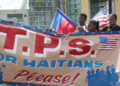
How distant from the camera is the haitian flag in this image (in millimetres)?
7593

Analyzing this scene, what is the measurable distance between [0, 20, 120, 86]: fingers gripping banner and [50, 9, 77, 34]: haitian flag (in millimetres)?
1277

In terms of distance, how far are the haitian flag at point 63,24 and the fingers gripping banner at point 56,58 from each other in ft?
4.19

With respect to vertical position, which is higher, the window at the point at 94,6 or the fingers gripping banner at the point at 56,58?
the window at the point at 94,6

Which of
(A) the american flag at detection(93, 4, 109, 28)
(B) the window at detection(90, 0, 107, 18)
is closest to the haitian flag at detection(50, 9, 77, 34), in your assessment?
(A) the american flag at detection(93, 4, 109, 28)

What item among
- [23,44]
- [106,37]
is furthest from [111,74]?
[23,44]

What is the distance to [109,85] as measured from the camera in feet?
20.6

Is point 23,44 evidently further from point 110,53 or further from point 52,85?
point 110,53

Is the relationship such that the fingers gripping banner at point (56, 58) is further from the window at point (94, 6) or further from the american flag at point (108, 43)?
the window at point (94, 6)

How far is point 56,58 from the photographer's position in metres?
6.20

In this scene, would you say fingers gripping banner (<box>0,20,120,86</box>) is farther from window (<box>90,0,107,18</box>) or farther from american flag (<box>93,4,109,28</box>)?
window (<box>90,0,107,18</box>)

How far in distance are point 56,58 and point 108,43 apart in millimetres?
1020

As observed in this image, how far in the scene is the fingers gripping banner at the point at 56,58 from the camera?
605cm

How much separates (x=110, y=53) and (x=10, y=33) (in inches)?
74.2

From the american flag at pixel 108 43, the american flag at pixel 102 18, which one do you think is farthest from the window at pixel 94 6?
the american flag at pixel 108 43
